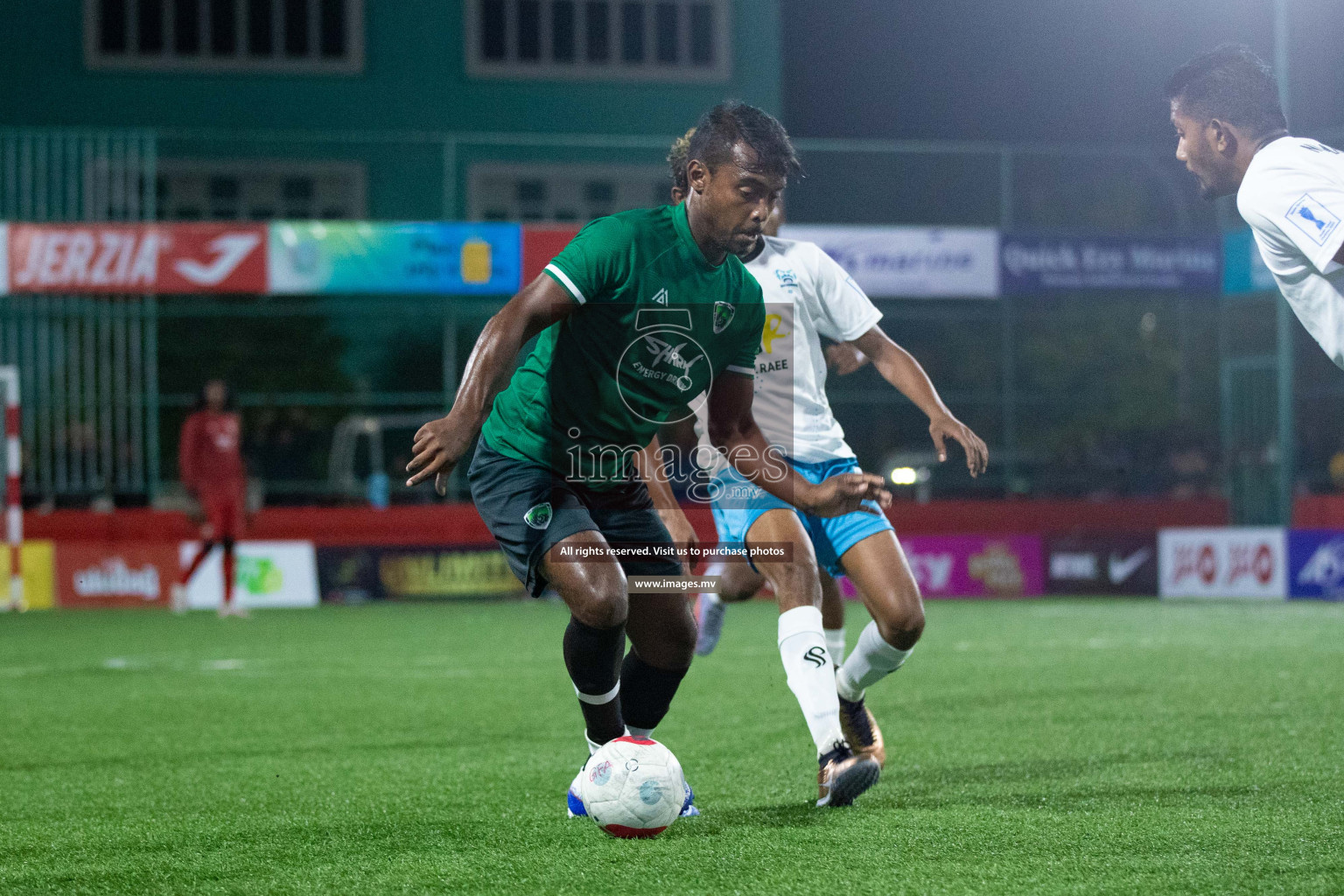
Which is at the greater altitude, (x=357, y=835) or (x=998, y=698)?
(x=357, y=835)

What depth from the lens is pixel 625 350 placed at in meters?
4.61

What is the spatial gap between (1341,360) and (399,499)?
17094 mm

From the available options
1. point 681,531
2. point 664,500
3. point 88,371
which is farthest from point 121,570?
point 681,531

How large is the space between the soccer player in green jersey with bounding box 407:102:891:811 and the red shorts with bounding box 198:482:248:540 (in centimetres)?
1107

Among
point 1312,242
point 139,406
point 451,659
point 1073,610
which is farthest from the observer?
point 139,406

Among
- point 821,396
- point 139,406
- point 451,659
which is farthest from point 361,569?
point 821,396

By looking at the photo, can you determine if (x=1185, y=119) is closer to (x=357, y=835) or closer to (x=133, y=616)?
(x=357, y=835)

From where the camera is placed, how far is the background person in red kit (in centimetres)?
1508

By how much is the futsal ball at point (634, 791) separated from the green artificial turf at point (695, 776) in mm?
73

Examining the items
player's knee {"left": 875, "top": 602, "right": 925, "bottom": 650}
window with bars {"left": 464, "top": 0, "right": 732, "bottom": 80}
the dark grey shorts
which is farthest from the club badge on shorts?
window with bars {"left": 464, "top": 0, "right": 732, "bottom": 80}

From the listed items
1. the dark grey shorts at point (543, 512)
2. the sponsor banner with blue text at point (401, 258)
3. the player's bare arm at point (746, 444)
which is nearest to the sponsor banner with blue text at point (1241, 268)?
the sponsor banner with blue text at point (401, 258)

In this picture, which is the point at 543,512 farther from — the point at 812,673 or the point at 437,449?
the point at 812,673

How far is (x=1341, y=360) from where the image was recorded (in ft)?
14.7

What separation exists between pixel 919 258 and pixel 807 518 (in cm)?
1475
